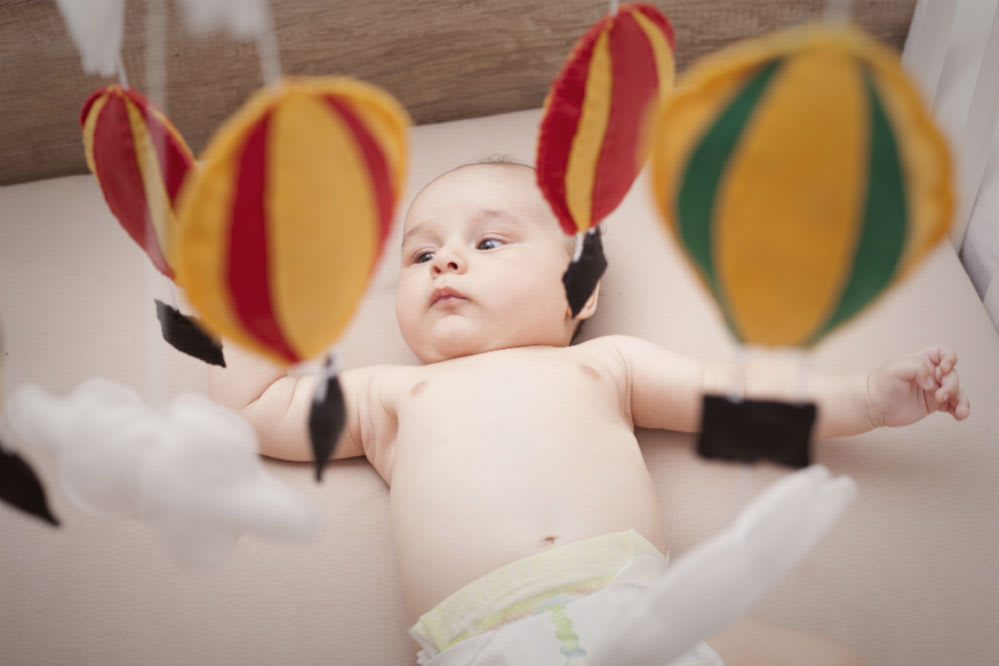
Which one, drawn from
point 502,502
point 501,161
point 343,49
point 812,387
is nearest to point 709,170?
point 502,502

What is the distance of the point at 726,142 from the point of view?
15.0 inches

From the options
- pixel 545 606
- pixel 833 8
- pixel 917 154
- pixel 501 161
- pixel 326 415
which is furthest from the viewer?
pixel 833 8

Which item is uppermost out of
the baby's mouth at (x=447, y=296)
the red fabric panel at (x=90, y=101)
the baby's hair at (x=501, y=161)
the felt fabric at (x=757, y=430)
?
the red fabric panel at (x=90, y=101)

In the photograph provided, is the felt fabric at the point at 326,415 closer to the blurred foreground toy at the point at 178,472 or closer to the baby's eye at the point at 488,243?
the blurred foreground toy at the point at 178,472

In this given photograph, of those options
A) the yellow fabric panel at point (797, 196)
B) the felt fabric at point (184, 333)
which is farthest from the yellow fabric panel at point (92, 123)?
the yellow fabric panel at point (797, 196)

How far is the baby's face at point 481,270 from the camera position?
3.22ft

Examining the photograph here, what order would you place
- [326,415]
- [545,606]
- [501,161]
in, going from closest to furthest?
1. [326,415]
2. [545,606]
3. [501,161]

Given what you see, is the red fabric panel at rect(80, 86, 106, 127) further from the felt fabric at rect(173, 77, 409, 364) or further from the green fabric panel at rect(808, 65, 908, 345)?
the green fabric panel at rect(808, 65, 908, 345)

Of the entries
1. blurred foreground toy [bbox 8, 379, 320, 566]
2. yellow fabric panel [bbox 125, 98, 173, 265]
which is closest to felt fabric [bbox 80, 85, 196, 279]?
yellow fabric panel [bbox 125, 98, 173, 265]

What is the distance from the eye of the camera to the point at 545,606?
30.0 inches

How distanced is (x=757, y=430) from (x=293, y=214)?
0.25 metres

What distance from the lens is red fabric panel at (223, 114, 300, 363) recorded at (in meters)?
0.41

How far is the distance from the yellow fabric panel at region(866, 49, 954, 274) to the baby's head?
0.62 m

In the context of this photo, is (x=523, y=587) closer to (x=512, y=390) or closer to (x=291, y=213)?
(x=512, y=390)
